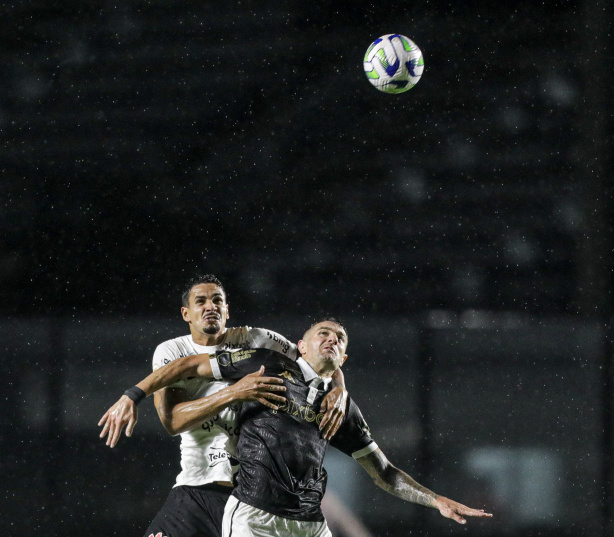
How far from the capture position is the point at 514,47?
1419cm

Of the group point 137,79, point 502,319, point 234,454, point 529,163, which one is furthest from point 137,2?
point 234,454

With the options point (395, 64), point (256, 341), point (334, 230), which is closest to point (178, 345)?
point (256, 341)

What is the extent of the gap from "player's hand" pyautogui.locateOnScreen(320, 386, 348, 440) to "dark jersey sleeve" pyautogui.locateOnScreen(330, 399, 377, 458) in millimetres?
137

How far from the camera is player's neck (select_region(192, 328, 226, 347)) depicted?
11.1 ft

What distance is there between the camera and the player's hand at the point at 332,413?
2.96m

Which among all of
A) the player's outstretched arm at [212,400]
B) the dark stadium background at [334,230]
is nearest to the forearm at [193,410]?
the player's outstretched arm at [212,400]

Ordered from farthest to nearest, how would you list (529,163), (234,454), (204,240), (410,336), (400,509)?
(529,163) < (204,240) < (410,336) < (400,509) < (234,454)

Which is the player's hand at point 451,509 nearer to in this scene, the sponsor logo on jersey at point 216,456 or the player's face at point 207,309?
the sponsor logo on jersey at point 216,456

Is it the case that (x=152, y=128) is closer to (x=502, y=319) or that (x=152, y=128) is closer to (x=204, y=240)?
(x=204, y=240)

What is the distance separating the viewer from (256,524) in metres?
2.79

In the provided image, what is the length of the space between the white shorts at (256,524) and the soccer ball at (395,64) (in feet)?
9.02

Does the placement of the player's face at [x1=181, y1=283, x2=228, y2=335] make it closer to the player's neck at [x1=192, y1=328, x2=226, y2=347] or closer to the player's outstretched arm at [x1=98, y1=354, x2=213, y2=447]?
the player's neck at [x1=192, y1=328, x2=226, y2=347]

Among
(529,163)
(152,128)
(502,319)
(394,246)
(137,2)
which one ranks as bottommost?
(502,319)

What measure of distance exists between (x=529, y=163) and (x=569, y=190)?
0.82m
